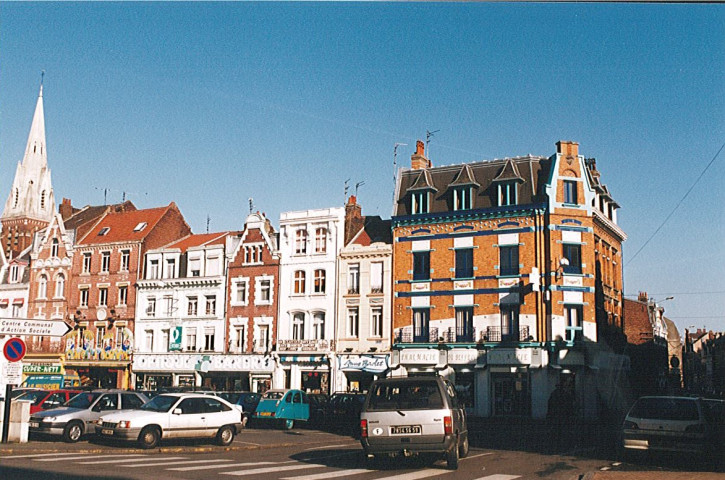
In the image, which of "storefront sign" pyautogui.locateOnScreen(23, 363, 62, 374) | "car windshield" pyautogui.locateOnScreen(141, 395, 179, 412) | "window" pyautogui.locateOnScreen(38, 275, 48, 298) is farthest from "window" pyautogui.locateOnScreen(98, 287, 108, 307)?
"car windshield" pyautogui.locateOnScreen(141, 395, 179, 412)

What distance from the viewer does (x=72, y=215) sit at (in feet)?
215

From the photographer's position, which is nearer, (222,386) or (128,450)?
(128,450)

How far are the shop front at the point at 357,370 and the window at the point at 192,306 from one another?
1144cm

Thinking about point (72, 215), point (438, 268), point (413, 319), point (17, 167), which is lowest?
point (413, 319)

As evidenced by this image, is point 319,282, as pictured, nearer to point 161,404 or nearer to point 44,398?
point 44,398

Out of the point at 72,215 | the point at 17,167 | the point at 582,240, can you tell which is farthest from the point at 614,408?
the point at 17,167

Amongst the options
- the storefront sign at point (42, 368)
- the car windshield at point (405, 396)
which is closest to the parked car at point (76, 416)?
the car windshield at point (405, 396)

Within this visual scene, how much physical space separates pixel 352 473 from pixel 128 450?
7.19 metres

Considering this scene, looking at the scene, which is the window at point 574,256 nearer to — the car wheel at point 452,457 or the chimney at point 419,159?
the chimney at point 419,159

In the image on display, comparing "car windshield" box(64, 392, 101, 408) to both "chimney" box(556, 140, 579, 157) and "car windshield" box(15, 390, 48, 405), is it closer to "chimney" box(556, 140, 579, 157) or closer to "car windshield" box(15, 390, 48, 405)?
"car windshield" box(15, 390, 48, 405)

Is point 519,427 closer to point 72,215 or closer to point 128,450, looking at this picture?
point 128,450

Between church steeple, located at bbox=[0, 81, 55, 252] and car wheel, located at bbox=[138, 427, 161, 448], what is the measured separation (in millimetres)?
66008

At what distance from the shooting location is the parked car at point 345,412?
32.9 meters

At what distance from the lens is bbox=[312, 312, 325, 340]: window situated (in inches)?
1925
